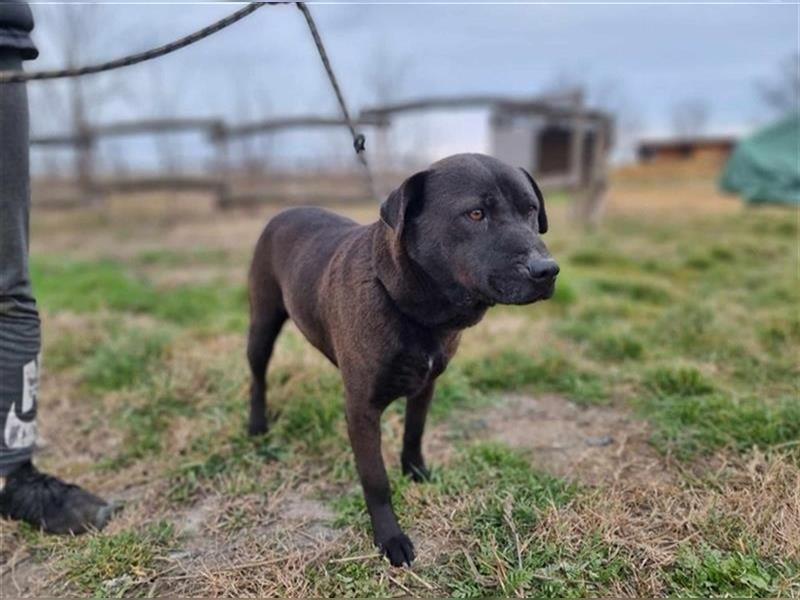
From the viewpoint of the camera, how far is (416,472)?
9.50 feet

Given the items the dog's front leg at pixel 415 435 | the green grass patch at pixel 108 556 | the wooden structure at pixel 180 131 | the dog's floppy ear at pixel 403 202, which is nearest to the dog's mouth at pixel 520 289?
the dog's floppy ear at pixel 403 202

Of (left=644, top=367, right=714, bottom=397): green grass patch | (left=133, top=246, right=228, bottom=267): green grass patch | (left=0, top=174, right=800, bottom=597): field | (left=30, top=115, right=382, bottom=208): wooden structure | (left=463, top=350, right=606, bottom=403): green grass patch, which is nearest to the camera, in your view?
(left=0, top=174, right=800, bottom=597): field

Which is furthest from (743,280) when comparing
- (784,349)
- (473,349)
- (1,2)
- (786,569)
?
(1,2)

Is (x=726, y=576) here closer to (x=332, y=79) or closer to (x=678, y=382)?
(x=678, y=382)

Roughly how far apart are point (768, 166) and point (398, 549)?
13808mm

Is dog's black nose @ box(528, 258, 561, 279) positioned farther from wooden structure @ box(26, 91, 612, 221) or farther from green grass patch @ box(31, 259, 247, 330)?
wooden structure @ box(26, 91, 612, 221)

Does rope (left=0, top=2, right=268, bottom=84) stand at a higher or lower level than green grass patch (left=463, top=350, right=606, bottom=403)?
higher

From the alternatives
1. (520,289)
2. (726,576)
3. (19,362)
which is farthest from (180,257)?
(726,576)

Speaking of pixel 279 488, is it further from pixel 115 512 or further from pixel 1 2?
pixel 1 2

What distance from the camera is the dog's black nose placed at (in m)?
1.91

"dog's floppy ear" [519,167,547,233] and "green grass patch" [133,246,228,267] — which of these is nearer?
"dog's floppy ear" [519,167,547,233]

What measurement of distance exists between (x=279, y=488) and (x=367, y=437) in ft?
2.31

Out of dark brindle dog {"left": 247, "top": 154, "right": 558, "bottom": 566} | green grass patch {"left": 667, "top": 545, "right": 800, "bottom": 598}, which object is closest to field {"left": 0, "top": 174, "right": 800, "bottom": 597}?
green grass patch {"left": 667, "top": 545, "right": 800, "bottom": 598}

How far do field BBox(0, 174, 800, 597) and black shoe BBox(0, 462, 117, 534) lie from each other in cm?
7
